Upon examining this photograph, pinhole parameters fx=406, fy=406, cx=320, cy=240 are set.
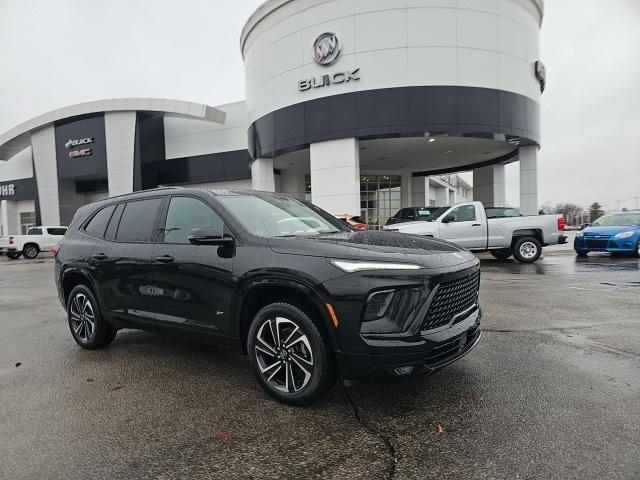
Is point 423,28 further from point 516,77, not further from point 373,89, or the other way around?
point 516,77

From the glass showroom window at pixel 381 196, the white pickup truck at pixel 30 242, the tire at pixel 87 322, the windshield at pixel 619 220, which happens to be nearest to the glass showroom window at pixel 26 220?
the white pickup truck at pixel 30 242

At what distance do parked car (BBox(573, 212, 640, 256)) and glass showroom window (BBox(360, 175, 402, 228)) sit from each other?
A: 1719cm

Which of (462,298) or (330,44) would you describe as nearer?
(462,298)

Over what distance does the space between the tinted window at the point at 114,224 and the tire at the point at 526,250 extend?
11342mm

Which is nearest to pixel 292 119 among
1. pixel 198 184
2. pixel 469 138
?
pixel 469 138

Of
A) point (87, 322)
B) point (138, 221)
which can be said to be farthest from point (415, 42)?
point (87, 322)

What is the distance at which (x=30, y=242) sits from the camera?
23.3m

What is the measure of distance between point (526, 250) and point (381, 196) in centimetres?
1918

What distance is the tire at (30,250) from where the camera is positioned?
2330cm

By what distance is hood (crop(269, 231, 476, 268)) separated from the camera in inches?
117

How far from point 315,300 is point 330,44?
18191mm

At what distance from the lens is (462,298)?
3.29 m

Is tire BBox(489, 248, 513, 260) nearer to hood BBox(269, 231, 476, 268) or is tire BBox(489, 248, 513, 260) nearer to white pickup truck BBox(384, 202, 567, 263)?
white pickup truck BBox(384, 202, 567, 263)

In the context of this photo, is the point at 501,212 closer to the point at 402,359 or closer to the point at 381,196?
the point at 402,359
